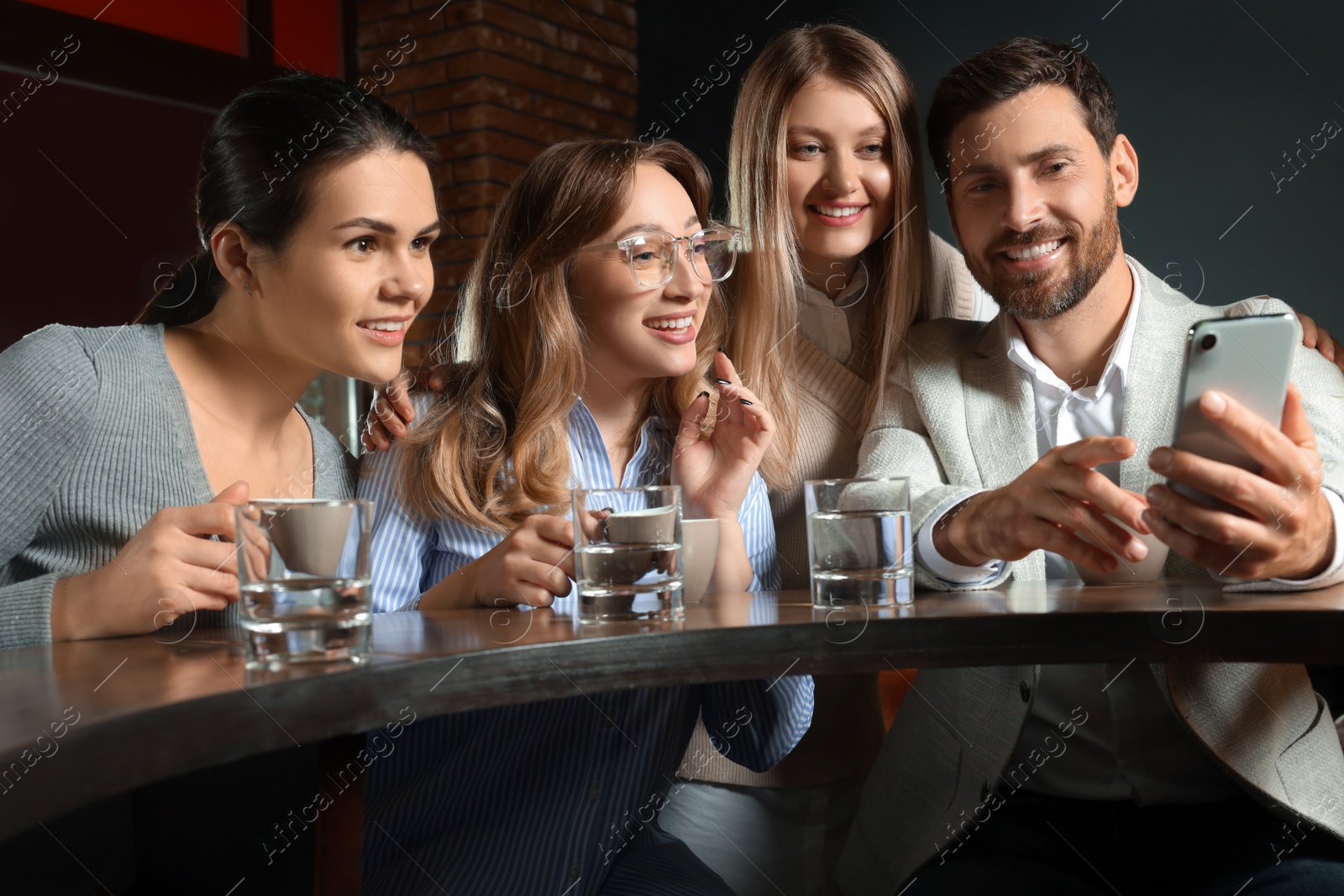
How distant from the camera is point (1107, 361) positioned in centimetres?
188

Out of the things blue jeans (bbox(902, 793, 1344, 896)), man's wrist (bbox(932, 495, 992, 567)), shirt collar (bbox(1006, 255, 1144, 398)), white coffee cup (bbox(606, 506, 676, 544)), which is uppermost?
shirt collar (bbox(1006, 255, 1144, 398))

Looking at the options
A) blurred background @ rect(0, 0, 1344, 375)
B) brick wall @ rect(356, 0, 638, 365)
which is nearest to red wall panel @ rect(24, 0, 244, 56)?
blurred background @ rect(0, 0, 1344, 375)

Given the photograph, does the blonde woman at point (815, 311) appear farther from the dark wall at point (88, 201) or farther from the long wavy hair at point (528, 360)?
the dark wall at point (88, 201)

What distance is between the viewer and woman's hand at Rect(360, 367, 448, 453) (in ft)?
5.75

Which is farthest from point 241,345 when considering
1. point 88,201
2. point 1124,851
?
point 88,201

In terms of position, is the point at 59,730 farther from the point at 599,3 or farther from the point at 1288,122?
the point at 599,3

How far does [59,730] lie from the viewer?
67 centimetres

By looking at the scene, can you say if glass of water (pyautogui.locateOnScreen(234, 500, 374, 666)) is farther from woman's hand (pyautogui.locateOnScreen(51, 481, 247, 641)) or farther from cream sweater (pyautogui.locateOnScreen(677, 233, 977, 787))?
cream sweater (pyautogui.locateOnScreen(677, 233, 977, 787))

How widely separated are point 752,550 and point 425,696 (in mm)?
954

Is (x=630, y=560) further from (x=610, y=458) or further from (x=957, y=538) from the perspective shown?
(x=610, y=458)

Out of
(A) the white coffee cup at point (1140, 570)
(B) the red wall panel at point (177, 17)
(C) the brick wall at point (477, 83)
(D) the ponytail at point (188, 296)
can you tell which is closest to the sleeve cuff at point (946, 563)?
(A) the white coffee cup at point (1140, 570)

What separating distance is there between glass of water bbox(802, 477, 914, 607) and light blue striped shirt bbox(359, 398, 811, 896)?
0.36 meters

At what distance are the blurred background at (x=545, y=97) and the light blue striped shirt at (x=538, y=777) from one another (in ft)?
8.56

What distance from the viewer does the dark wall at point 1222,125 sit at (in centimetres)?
331
